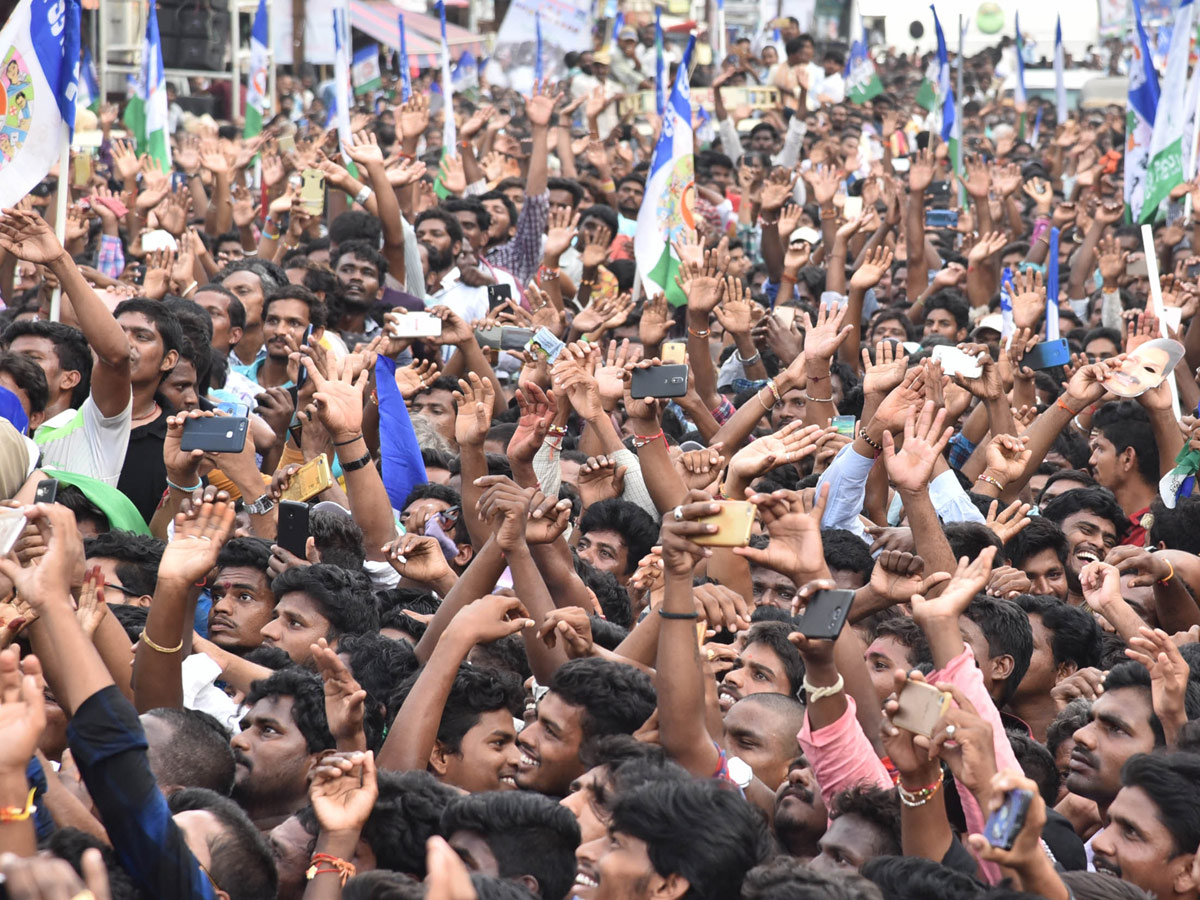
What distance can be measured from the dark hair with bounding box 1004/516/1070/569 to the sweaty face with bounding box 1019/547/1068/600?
0.01 metres

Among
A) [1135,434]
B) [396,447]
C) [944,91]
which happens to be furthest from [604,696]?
[944,91]

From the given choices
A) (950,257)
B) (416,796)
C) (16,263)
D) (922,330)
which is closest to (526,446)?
(416,796)

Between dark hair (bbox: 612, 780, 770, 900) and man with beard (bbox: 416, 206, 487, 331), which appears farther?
man with beard (bbox: 416, 206, 487, 331)

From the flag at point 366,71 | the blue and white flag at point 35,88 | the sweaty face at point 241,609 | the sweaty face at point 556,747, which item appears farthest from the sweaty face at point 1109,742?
the flag at point 366,71

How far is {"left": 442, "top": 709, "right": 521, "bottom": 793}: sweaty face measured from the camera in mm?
3980

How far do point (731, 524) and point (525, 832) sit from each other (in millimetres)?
837

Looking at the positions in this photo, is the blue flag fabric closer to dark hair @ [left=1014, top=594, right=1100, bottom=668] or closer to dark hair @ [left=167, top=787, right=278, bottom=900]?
dark hair @ [left=1014, top=594, right=1100, bottom=668]

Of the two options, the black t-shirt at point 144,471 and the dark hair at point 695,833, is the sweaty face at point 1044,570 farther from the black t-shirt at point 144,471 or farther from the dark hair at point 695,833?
the black t-shirt at point 144,471

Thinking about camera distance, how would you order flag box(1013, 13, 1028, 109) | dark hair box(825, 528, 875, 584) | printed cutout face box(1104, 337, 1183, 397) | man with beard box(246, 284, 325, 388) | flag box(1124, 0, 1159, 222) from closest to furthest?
dark hair box(825, 528, 875, 584), printed cutout face box(1104, 337, 1183, 397), man with beard box(246, 284, 325, 388), flag box(1124, 0, 1159, 222), flag box(1013, 13, 1028, 109)

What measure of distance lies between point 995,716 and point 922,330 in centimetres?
584

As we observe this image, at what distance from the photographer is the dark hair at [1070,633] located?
193 inches

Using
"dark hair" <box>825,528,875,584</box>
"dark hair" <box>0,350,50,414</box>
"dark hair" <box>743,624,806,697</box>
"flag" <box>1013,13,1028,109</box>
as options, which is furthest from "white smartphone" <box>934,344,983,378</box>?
"flag" <box>1013,13,1028,109</box>

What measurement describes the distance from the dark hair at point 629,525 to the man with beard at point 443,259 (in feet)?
11.3

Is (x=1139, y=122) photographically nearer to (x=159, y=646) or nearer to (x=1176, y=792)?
(x=1176, y=792)
